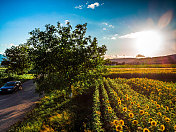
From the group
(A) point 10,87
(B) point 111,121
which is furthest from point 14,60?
(B) point 111,121

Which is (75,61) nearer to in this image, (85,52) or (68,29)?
(85,52)

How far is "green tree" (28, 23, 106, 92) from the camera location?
6.98m

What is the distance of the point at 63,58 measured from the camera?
7340mm

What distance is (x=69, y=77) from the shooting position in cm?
795

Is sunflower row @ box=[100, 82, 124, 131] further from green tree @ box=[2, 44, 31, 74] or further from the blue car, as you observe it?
green tree @ box=[2, 44, 31, 74]

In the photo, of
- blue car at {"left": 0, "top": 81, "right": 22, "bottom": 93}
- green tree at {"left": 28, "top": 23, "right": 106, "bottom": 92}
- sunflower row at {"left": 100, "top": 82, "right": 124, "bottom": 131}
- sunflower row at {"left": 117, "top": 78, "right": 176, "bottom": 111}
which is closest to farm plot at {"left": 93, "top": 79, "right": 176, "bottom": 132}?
sunflower row at {"left": 100, "top": 82, "right": 124, "bottom": 131}

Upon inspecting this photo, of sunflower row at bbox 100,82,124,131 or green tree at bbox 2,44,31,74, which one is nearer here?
sunflower row at bbox 100,82,124,131

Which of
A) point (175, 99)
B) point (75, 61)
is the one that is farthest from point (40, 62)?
point (175, 99)

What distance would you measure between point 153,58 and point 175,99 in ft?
161

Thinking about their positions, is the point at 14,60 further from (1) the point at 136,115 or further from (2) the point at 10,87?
(1) the point at 136,115

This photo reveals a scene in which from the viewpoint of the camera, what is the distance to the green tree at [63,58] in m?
6.98

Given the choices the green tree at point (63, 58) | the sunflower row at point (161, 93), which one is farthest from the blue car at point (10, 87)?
the sunflower row at point (161, 93)

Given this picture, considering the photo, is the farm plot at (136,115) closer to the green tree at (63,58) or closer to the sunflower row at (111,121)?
the sunflower row at (111,121)

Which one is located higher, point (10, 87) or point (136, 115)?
point (136, 115)
